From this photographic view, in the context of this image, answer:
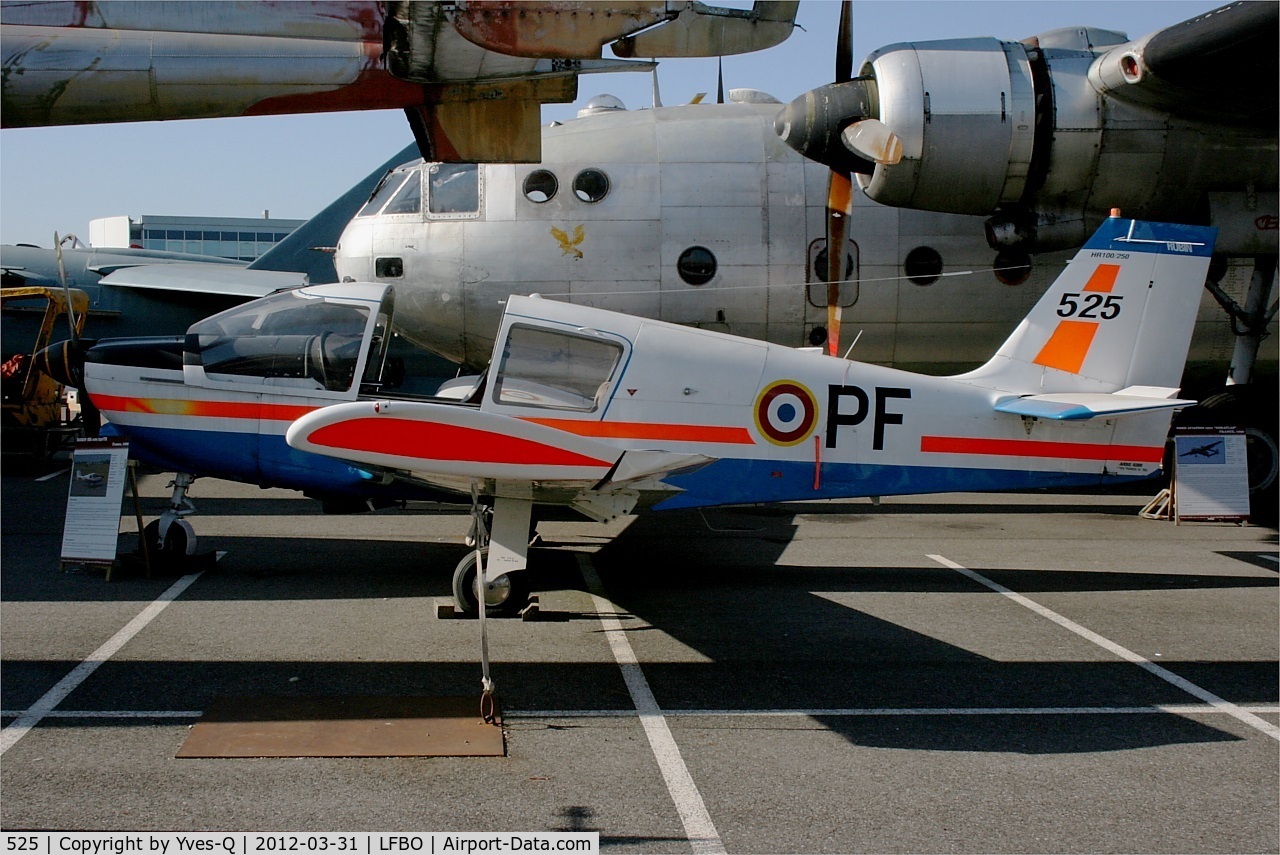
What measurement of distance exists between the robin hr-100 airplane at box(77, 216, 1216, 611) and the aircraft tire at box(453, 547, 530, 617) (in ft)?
0.06


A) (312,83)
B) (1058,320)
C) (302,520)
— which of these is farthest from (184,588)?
(1058,320)

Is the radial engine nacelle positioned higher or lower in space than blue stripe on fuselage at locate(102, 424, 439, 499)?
higher

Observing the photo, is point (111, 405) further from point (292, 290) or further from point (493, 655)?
point (493, 655)

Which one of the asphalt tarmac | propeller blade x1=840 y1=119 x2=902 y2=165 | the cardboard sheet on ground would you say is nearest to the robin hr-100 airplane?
the asphalt tarmac

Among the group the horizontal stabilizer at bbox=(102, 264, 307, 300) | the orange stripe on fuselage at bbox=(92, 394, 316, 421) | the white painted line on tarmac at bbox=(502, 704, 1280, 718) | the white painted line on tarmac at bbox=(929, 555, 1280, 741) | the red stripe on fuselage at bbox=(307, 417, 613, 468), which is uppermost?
the horizontal stabilizer at bbox=(102, 264, 307, 300)

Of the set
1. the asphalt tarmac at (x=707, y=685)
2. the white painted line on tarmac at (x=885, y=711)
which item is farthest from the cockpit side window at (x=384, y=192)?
the white painted line on tarmac at (x=885, y=711)

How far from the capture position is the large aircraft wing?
5.58 meters

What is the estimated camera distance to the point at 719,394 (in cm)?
898

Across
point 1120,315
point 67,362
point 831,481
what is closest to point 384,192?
point 67,362

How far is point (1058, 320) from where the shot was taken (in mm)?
9938

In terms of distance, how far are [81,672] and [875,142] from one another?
868 centimetres

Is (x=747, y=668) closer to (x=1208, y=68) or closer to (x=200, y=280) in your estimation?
(x=1208, y=68)

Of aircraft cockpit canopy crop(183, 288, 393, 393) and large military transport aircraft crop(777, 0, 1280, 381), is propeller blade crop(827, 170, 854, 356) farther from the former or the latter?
aircraft cockpit canopy crop(183, 288, 393, 393)

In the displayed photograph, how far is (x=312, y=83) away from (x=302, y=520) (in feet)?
24.8
